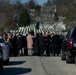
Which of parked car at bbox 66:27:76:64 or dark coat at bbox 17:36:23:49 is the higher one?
dark coat at bbox 17:36:23:49

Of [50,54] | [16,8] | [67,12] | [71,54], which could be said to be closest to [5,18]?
[67,12]

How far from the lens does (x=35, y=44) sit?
29.1 m

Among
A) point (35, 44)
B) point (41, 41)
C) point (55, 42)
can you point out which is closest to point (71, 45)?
point (41, 41)

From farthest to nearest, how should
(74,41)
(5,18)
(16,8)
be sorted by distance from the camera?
(16,8) < (5,18) < (74,41)

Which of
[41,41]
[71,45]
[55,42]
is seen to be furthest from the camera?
[55,42]

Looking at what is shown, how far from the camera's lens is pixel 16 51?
2950 centimetres

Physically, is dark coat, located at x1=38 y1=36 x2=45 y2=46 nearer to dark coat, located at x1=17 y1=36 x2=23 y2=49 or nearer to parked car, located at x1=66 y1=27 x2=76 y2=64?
dark coat, located at x1=17 y1=36 x2=23 y2=49

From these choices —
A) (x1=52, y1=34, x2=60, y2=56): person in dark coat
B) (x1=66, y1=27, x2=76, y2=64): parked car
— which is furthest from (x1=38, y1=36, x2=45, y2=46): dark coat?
(x1=66, y1=27, x2=76, y2=64): parked car

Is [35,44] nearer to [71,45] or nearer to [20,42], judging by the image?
[20,42]

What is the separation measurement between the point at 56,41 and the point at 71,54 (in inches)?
327

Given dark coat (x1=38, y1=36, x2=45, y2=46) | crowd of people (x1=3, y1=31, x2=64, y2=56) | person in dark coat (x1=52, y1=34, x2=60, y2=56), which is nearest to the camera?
dark coat (x1=38, y1=36, x2=45, y2=46)

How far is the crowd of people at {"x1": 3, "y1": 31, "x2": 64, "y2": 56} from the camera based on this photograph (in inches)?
1136

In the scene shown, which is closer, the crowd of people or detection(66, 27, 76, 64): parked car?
detection(66, 27, 76, 64): parked car

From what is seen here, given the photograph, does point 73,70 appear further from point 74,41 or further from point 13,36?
point 13,36
